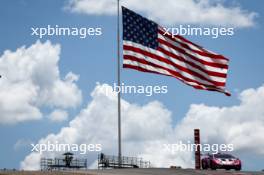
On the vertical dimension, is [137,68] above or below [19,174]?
above

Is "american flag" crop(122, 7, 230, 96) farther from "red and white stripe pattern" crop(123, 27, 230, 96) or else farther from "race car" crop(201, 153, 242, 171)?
"race car" crop(201, 153, 242, 171)

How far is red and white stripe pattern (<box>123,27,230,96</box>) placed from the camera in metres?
38.3

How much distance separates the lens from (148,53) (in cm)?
3944

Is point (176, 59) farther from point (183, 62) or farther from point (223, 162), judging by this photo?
point (223, 162)

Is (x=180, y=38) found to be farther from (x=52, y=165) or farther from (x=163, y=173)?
(x=52, y=165)

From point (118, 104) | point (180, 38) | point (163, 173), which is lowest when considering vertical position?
point (163, 173)

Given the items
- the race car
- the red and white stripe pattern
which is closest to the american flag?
the red and white stripe pattern

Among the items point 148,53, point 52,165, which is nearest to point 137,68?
point 148,53

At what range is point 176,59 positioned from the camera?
128 ft

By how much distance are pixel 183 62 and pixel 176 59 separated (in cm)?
47

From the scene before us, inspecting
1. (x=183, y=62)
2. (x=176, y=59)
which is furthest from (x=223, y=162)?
(x=176, y=59)

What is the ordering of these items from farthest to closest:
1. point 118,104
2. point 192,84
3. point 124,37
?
point 118,104 < point 124,37 < point 192,84

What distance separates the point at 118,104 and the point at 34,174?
14.9 m

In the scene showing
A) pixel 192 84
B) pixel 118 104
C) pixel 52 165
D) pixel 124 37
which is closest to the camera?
pixel 192 84
